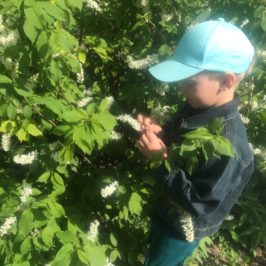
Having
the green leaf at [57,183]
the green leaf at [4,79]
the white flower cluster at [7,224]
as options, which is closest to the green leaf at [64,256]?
the white flower cluster at [7,224]

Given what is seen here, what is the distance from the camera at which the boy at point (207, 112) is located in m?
1.87

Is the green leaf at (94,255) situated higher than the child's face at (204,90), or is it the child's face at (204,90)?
the child's face at (204,90)

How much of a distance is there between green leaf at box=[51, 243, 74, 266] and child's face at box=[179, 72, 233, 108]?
2.76ft

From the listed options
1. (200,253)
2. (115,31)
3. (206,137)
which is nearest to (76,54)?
(115,31)

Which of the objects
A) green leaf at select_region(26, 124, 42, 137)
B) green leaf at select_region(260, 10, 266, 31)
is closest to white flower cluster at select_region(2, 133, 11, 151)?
green leaf at select_region(26, 124, 42, 137)

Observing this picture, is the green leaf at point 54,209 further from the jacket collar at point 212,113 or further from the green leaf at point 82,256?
the jacket collar at point 212,113

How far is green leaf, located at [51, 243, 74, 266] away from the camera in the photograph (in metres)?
1.90

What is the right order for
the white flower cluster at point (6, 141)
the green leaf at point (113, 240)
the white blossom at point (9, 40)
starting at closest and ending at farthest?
the white blossom at point (9, 40), the white flower cluster at point (6, 141), the green leaf at point (113, 240)

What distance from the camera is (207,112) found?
199 centimetres

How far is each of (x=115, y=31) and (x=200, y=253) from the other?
179 centimetres

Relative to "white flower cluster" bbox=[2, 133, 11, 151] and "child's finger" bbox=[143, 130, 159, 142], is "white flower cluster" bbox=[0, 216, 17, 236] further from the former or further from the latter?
"child's finger" bbox=[143, 130, 159, 142]

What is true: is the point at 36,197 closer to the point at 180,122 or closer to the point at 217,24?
the point at 180,122

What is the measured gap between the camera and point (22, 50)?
190 centimetres

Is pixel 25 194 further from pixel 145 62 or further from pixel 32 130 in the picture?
pixel 145 62
